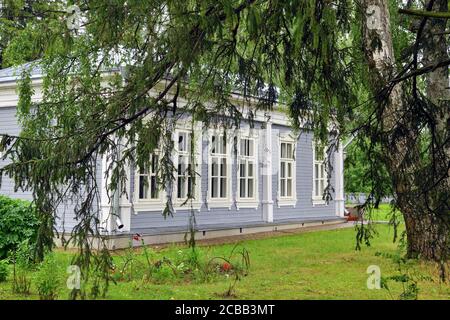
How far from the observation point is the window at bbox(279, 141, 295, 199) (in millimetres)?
18719

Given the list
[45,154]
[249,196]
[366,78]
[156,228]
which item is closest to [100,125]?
[45,154]

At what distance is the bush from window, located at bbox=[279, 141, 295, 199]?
11106 mm

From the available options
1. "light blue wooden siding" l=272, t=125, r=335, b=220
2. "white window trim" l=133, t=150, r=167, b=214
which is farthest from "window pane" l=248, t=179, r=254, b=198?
"white window trim" l=133, t=150, r=167, b=214

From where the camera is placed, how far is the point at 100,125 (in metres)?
5.20

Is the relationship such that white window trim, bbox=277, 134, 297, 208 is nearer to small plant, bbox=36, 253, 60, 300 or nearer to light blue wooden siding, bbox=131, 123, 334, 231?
light blue wooden siding, bbox=131, 123, 334, 231

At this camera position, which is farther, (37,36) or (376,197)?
(37,36)

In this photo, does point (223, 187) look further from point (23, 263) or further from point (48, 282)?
point (48, 282)

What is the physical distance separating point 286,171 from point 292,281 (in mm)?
10634

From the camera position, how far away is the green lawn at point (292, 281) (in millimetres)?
7070

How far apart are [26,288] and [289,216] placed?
1322 cm

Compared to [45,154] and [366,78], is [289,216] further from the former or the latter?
[45,154]

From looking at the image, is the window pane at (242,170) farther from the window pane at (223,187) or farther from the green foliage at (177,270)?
the green foliage at (177,270)

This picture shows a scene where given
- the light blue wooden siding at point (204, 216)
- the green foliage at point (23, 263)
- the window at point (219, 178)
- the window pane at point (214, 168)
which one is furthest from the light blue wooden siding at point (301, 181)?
the green foliage at point (23, 263)
